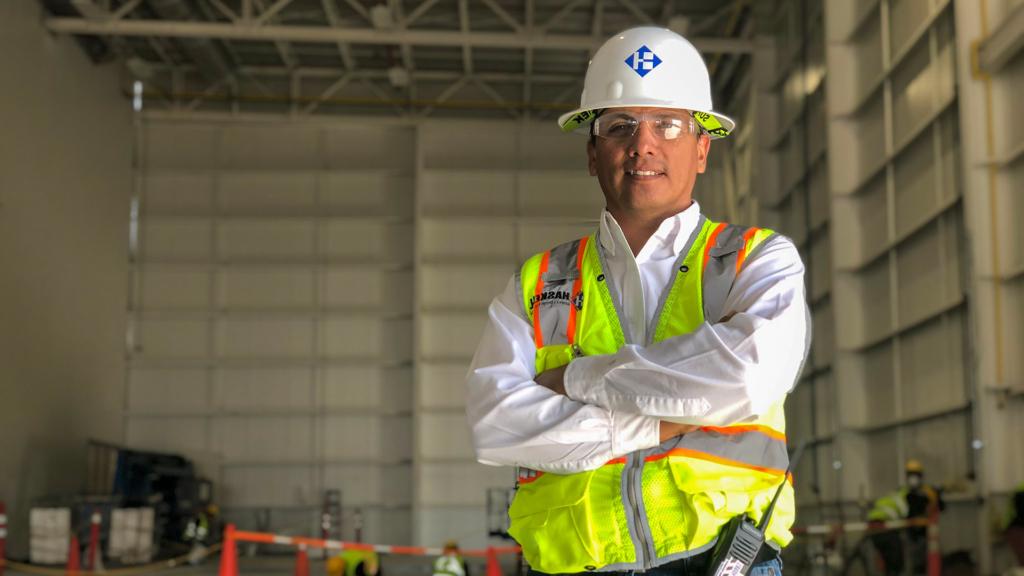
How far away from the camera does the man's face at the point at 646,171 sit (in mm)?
2760

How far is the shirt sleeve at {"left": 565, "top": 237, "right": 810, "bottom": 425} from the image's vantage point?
7.80 ft

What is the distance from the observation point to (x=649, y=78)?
2.85 m

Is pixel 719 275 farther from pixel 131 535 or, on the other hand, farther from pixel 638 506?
pixel 131 535

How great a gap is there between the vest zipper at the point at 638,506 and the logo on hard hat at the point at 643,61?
3.30 ft

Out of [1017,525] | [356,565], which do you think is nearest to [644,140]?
[1017,525]

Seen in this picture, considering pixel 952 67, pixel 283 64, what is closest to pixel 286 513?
pixel 283 64

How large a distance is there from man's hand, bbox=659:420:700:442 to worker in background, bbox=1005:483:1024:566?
941 cm

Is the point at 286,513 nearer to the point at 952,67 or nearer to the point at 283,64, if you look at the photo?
the point at 283,64

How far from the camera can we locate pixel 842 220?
1673cm

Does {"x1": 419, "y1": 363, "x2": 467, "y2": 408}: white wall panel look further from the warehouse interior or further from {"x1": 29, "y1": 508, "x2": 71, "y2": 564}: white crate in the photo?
{"x1": 29, "y1": 508, "x2": 71, "y2": 564}: white crate

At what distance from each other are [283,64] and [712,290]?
2444 centimetres

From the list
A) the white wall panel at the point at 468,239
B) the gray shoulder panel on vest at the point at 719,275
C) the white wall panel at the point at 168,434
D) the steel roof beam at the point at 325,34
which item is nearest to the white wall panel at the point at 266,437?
the white wall panel at the point at 168,434

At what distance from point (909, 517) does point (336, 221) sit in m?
15.8

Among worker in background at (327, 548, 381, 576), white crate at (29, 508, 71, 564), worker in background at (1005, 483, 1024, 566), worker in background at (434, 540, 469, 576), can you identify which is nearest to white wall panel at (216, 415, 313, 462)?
white crate at (29, 508, 71, 564)
